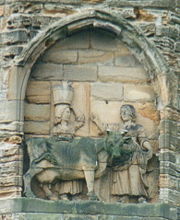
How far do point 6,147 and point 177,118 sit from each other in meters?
2.04

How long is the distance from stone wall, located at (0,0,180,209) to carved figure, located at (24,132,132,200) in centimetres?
38

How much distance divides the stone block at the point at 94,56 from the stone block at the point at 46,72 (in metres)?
0.29

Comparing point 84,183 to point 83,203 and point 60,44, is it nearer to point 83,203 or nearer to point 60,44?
point 83,203

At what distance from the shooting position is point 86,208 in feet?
64.5

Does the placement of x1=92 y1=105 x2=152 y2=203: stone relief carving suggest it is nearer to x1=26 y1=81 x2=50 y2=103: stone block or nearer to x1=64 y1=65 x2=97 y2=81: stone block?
x1=64 y1=65 x2=97 y2=81: stone block

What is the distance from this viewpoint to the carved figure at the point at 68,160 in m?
19.8

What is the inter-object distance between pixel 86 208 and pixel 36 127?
1.17m

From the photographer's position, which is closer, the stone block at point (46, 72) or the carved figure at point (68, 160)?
the carved figure at point (68, 160)

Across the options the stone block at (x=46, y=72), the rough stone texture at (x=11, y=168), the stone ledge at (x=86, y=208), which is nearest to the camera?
the stone ledge at (x=86, y=208)

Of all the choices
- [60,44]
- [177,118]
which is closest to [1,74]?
[60,44]

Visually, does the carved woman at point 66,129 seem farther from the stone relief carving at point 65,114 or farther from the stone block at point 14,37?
the stone block at point 14,37

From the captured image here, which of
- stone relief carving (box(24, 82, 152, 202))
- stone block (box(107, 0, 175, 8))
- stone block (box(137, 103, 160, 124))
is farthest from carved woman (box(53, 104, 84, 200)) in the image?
stone block (box(107, 0, 175, 8))

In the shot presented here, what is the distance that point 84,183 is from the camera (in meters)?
19.9

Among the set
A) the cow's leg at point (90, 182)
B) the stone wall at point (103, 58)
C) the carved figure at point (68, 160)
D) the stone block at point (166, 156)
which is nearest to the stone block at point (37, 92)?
the stone wall at point (103, 58)
